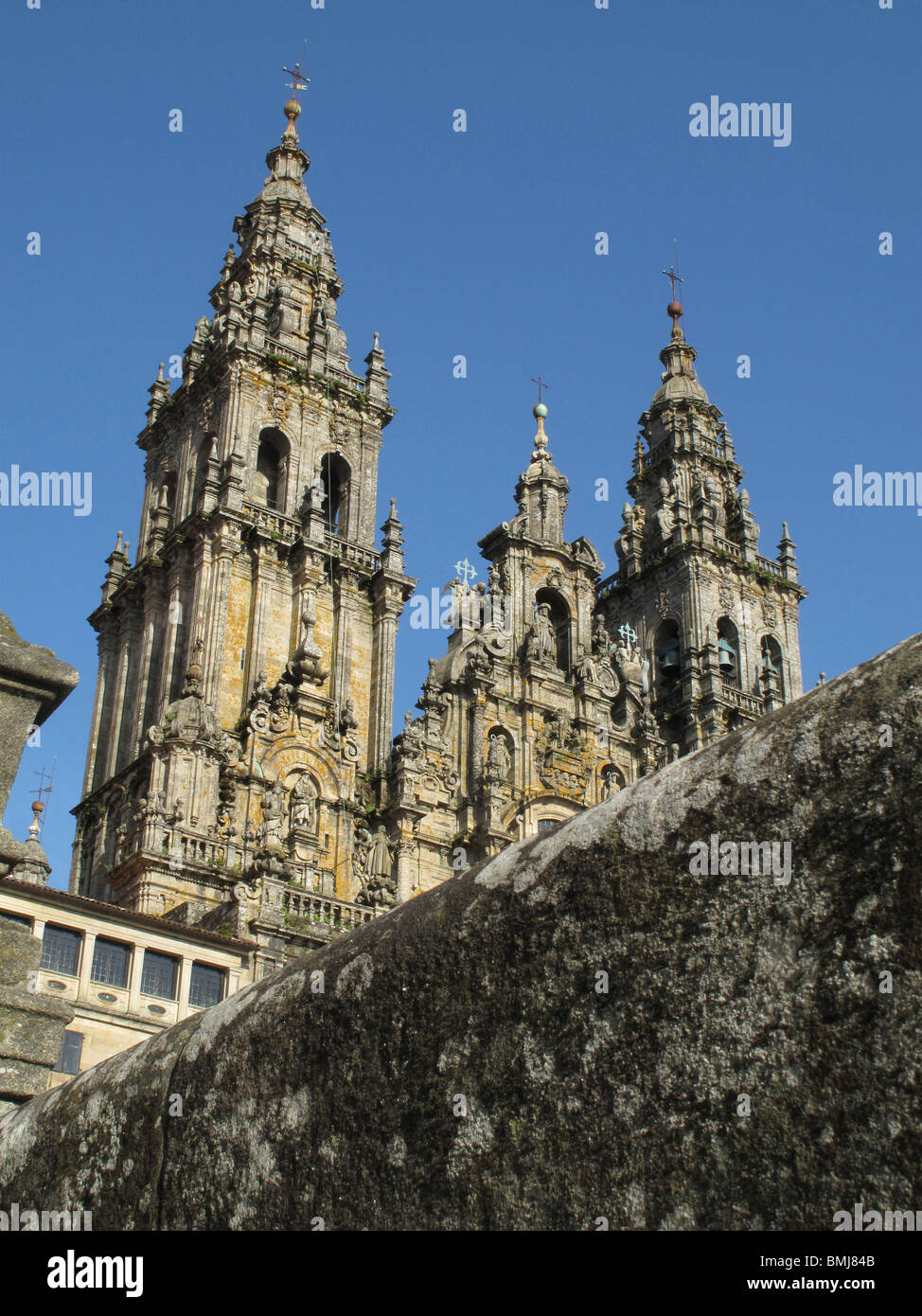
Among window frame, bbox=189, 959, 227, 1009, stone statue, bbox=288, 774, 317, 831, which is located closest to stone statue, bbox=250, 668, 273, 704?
stone statue, bbox=288, 774, 317, 831

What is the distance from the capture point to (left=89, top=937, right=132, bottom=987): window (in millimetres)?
24469

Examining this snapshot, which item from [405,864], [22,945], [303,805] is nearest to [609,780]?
[405,864]

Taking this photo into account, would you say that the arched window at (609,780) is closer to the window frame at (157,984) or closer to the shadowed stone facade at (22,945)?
the window frame at (157,984)

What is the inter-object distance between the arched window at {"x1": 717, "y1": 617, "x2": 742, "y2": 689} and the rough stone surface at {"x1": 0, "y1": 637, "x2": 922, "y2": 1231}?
159ft

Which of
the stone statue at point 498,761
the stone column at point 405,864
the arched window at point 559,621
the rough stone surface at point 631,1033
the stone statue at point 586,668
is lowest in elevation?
the rough stone surface at point 631,1033

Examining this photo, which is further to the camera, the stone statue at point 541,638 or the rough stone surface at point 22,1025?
the stone statue at point 541,638

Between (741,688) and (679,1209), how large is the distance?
49.9 m

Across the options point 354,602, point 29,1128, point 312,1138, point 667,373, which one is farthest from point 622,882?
point 667,373

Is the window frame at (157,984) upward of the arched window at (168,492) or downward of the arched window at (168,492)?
downward

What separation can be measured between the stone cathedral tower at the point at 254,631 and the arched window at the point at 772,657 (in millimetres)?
17813

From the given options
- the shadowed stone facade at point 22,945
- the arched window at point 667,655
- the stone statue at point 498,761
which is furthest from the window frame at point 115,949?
the arched window at point 667,655

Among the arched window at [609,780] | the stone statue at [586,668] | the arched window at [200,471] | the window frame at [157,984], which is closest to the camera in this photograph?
the window frame at [157,984]

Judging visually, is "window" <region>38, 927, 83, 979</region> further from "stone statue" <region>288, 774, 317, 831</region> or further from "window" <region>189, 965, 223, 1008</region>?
"stone statue" <region>288, 774, 317, 831</region>

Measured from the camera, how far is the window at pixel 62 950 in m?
23.8
